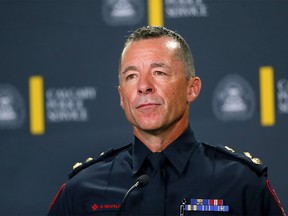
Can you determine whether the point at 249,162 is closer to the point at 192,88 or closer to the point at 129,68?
the point at 192,88

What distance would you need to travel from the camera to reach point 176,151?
4.30 feet

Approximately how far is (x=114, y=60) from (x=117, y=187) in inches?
35.4

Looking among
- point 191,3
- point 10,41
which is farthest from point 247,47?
point 10,41

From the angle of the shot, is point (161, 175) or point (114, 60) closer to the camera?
point (161, 175)

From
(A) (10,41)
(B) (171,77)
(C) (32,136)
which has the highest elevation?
(A) (10,41)

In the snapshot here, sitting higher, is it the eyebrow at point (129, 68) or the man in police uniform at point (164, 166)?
the eyebrow at point (129, 68)

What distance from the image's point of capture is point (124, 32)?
2.16m

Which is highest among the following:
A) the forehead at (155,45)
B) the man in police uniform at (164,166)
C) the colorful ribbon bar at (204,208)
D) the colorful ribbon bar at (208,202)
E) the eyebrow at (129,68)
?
the forehead at (155,45)

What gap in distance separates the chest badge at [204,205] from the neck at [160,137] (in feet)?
0.40

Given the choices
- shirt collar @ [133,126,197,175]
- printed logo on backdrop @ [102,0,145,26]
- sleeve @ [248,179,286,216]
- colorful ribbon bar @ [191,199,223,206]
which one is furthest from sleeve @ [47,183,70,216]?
printed logo on backdrop @ [102,0,145,26]

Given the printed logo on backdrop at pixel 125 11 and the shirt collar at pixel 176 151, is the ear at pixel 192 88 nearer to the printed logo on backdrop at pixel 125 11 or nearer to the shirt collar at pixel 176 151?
the shirt collar at pixel 176 151

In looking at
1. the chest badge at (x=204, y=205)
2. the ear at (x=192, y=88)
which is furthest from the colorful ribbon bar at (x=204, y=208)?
the ear at (x=192, y=88)

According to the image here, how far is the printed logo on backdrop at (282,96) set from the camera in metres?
2.09

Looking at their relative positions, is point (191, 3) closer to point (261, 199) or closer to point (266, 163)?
point (266, 163)
